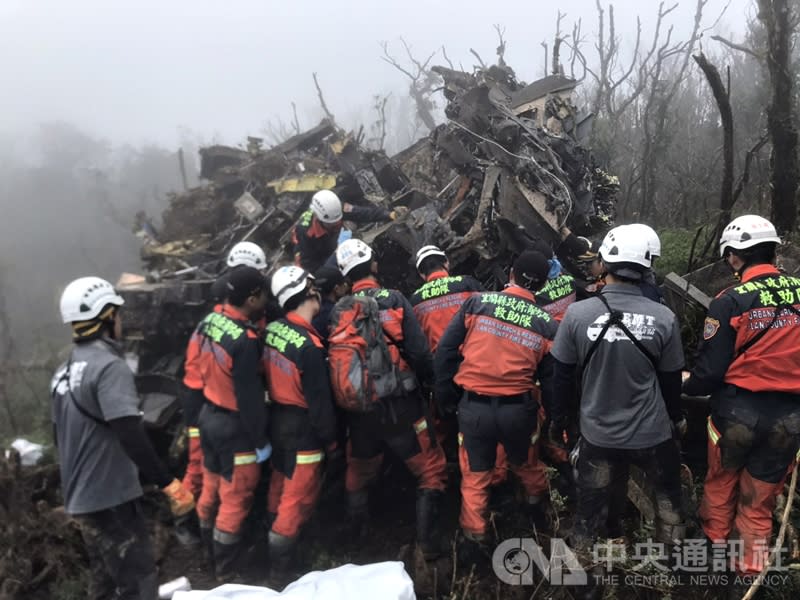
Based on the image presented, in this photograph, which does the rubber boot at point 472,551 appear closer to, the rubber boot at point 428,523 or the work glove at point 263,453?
the rubber boot at point 428,523

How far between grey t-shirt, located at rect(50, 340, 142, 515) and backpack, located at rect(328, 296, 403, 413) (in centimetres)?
126

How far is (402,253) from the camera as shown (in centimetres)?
658

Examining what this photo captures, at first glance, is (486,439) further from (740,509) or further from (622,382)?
(740,509)

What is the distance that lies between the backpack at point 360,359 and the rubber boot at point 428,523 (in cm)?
86

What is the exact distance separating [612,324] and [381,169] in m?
5.74

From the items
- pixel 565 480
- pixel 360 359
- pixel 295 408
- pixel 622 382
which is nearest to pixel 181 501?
pixel 295 408

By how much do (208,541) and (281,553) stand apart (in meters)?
0.90

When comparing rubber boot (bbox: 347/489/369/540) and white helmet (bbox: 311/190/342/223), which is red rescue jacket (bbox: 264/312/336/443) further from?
white helmet (bbox: 311/190/342/223)

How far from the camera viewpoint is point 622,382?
294 cm

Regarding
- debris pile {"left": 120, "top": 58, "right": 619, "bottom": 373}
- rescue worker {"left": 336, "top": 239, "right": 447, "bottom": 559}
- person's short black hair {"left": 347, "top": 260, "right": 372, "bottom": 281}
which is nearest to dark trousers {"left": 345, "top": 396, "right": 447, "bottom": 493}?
rescue worker {"left": 336, "top": 239, "right": 447, "bottom": 559}

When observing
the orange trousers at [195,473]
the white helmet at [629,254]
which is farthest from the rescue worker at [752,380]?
the orange trousers at [195,473]

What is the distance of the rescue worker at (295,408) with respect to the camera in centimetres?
356

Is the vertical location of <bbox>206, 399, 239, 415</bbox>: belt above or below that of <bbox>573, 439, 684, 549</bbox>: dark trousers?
above

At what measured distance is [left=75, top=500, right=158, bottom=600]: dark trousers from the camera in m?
3.06
